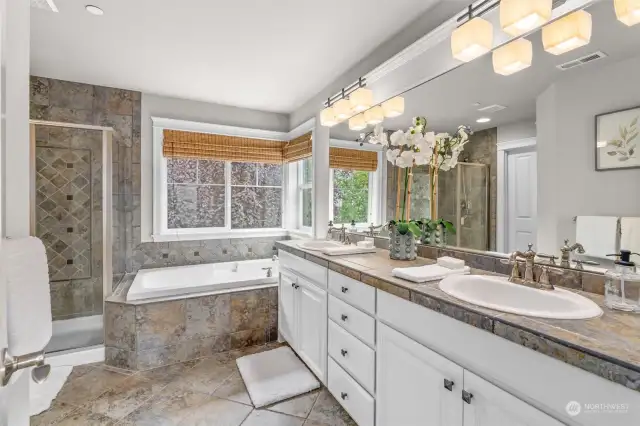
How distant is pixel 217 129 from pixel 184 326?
210cm

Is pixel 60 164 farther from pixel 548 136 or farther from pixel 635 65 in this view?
pixel 635 65

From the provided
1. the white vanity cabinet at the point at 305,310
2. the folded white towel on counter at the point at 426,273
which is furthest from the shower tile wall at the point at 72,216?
the folded white towel on counter at the point at 426,273

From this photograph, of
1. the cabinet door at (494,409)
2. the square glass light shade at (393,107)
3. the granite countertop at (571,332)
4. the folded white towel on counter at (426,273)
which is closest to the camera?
the granite countertop at (571,332)

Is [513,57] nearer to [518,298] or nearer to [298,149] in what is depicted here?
[518,298]

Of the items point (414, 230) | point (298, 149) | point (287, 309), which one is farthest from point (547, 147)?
point (298, 149)

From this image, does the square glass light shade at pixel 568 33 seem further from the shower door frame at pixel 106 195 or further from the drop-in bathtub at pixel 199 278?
the shower door frame at pixel 106 195

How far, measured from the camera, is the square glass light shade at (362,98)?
237 cm

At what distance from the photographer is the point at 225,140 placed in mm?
3537

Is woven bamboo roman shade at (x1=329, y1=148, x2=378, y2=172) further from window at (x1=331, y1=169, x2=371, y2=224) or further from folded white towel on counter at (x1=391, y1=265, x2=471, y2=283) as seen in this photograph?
folded white towel on counter at (x1=391, y1=265, x2=471, y2=283)

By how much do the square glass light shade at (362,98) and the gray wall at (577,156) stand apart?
1.19m

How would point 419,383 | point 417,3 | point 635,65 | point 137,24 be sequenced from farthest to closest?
point 137,24 < point 417,3 < point 419,383 < point 635,65

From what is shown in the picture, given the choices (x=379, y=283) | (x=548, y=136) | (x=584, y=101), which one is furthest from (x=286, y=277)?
(x=584, y=101)

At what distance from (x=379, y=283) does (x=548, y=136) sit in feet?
3.21

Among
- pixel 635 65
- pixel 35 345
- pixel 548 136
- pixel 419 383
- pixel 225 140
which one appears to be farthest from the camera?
pixel 225 140
